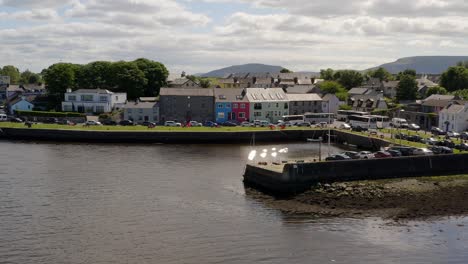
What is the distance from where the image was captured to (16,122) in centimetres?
8281

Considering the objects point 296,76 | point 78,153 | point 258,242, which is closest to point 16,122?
point 78,153

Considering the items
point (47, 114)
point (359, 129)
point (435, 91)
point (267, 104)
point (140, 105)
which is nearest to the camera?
point (359, 129)

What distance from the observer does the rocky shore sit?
123ft

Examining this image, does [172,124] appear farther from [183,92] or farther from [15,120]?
[15,120]

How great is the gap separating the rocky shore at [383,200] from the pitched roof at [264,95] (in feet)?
140

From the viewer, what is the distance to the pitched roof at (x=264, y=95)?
86562 mm

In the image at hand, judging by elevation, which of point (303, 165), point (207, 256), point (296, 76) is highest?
point (296, 76)

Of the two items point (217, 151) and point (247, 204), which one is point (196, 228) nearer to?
point (247, 204)

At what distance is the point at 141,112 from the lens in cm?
8369

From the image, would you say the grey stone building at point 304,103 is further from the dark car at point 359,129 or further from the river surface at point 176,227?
the river surface at point 176,227

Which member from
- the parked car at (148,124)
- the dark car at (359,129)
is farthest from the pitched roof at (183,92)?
the dark car at (359,129)

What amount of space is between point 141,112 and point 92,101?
36.6ft

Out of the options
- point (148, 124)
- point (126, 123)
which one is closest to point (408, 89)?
point (148, 124)

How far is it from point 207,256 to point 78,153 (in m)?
36.2
